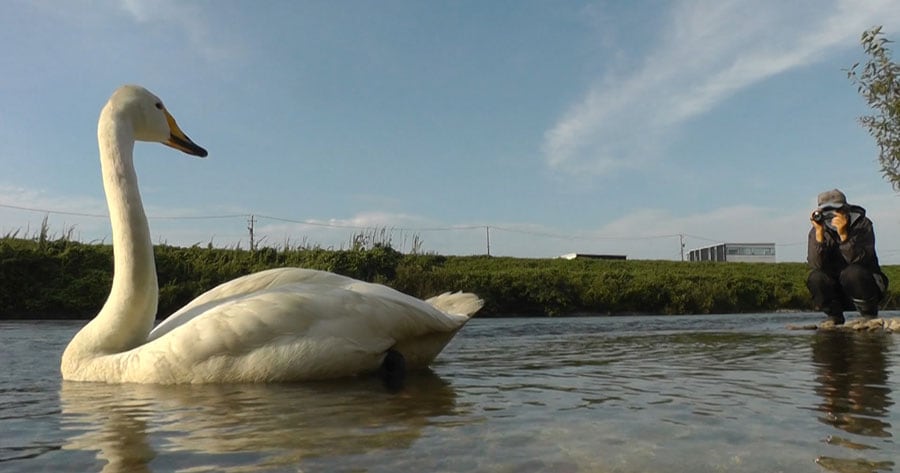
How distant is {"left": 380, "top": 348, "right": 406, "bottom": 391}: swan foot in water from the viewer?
15.3ft

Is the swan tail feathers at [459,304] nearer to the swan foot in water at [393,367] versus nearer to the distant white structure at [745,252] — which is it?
the swan foot in water at [393,367]

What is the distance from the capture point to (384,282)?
1471cm

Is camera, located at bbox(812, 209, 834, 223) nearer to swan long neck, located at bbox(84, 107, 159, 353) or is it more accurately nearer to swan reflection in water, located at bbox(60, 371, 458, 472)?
swan reflection in water, located at bbox(60, 371, 458, 472)

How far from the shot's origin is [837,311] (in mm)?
9391

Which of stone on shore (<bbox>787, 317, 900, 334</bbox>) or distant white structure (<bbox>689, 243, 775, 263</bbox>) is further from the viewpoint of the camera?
distant white structure (<bbox>689, 243, 775, 263</bbox>)

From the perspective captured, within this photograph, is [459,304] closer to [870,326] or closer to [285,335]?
[285,335]

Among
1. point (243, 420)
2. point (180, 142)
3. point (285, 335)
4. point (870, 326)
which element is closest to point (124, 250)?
point (180, 142)

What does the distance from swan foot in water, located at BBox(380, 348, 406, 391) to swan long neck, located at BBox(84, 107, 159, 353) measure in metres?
1.60

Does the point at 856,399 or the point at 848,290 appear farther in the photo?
the point at 848,290

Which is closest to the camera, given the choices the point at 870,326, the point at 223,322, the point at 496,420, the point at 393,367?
the point at 496,420

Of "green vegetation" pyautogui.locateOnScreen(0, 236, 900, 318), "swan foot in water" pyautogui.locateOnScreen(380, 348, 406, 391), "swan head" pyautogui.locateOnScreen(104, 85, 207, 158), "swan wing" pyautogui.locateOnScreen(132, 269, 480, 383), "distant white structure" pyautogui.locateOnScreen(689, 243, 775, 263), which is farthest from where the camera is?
"distant white structure" pyautogui.locateOnScreen(689, 243, 775, 263)

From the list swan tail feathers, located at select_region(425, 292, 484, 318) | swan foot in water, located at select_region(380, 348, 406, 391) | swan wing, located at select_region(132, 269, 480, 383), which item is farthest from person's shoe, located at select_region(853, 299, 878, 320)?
swan foot in water, located at select_region(380, 348, 406, 391)

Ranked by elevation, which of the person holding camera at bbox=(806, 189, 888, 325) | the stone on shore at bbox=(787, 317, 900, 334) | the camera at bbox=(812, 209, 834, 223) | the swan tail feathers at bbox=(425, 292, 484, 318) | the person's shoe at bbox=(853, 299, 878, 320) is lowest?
the stone on shore at bbox=(787, 317, 900, 334)

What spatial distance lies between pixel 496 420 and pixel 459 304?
2.70m
